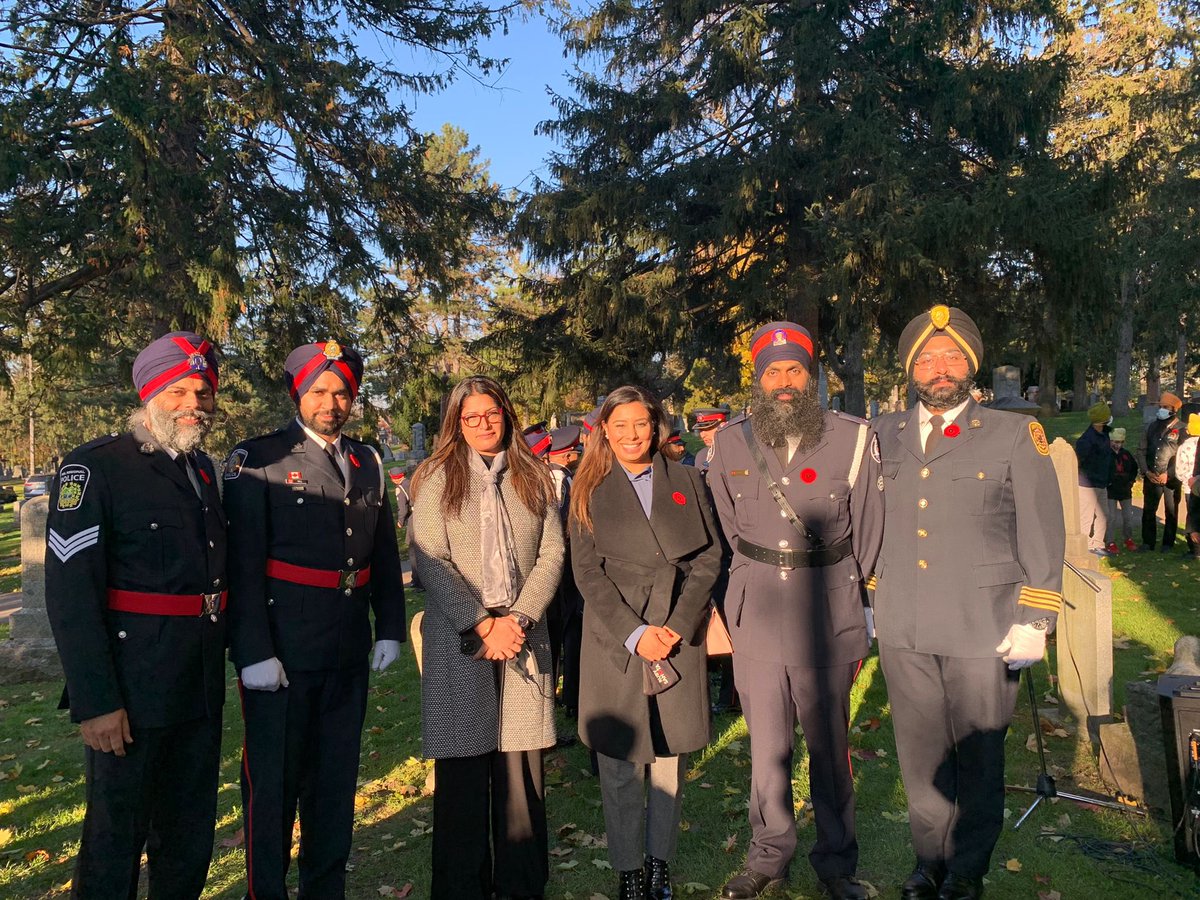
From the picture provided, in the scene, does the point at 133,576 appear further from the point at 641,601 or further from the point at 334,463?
the point at 641,601

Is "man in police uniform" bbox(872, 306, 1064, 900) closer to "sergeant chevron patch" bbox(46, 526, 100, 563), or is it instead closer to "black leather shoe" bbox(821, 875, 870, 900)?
"black leather shoe" bbox(821, 875, 870, 900)

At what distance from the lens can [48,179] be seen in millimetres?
10516

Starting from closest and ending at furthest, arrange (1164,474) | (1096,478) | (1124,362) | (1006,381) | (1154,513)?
(1096,478) < (1164,474) < (1154,513) < (1006,381) < (1124,362)

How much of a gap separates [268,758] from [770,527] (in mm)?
2269

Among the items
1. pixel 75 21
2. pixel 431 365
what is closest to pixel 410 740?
pixel 431 365

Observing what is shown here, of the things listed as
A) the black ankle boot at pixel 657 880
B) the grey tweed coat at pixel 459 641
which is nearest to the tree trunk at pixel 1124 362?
the black ankle boot at pixel 657 880

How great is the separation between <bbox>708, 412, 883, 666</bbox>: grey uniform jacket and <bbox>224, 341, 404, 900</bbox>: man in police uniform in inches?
64.4

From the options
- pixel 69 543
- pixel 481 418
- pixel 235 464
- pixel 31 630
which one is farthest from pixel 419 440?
pixel 69 543

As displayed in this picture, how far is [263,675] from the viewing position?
11.1ft

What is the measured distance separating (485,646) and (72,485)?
1.67 meters

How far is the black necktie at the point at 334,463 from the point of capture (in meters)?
3.71

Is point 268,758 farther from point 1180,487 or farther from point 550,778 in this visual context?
point 1180,487

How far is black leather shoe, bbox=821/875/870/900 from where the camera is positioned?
3688mm

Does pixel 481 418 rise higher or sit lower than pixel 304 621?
higher
